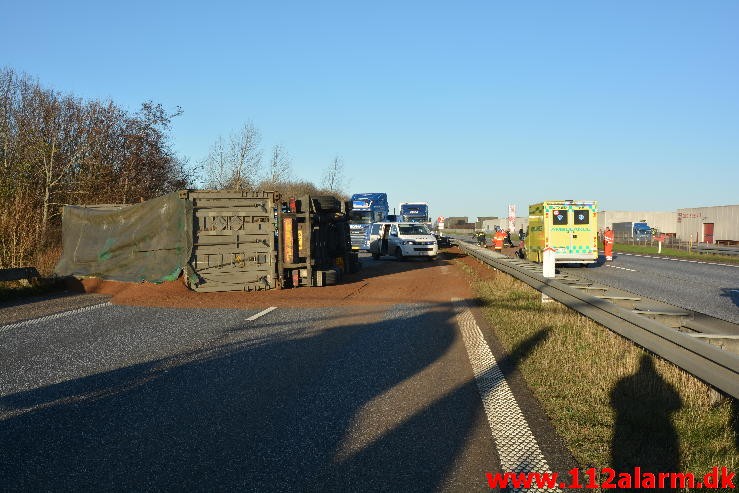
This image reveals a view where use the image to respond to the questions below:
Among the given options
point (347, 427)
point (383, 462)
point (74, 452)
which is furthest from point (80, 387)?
point (383, 462)

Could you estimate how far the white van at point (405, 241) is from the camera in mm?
30500

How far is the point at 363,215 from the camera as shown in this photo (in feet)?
135

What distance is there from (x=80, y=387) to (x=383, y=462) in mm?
3593

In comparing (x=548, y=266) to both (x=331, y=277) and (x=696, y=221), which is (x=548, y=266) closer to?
(x=331, y=277)

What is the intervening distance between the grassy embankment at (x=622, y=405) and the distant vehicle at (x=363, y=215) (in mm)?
31425

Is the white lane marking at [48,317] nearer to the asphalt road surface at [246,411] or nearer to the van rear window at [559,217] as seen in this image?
the asphalt road surface at [246,411]

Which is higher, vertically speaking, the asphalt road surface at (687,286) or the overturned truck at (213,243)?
the overturned truck at (213,243)

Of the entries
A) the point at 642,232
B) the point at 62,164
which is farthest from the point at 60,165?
the point at 642,232

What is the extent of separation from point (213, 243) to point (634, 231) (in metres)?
52.5

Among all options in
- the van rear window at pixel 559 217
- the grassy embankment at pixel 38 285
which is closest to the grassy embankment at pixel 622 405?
the grassy embankment at pixel 38 285

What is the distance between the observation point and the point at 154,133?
31.1 metres

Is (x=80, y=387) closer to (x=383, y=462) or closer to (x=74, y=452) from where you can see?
(x=74, y=452)

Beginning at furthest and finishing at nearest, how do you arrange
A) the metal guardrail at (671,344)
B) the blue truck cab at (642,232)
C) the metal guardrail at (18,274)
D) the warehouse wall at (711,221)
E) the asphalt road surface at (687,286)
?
the blue truck cab at (642,232)
the warehouse wall at (711,221)
the metal guardrail at (18,274)
the asphalt road surface at (687,286)
the metal guardrail at (671,344)

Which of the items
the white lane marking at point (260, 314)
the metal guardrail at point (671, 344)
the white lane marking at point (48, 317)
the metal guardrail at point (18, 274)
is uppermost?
the metal guardrail at point (671, 344)
